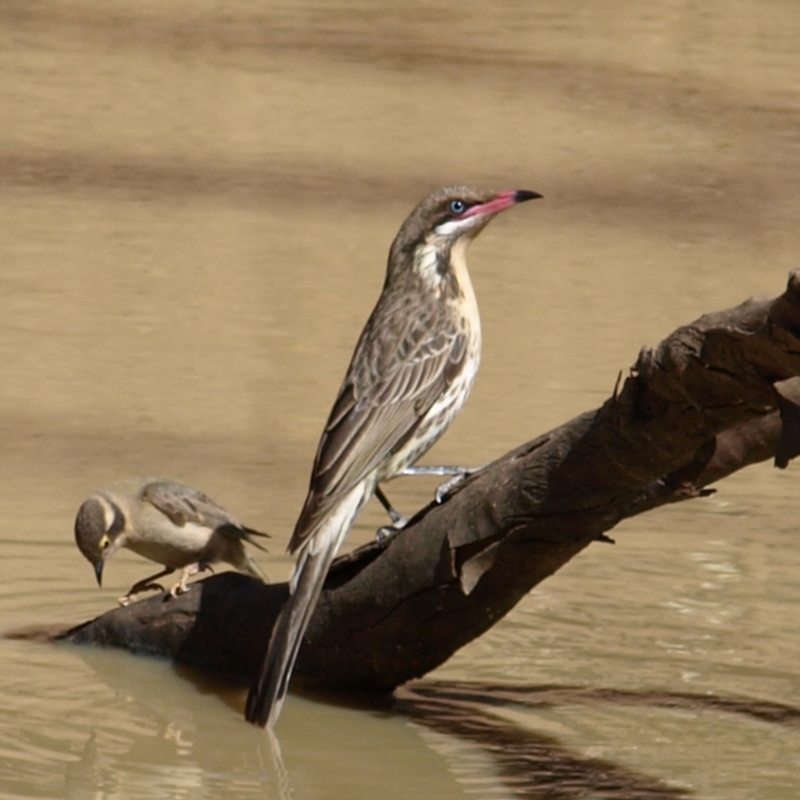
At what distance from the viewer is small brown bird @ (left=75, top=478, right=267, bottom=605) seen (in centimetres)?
677

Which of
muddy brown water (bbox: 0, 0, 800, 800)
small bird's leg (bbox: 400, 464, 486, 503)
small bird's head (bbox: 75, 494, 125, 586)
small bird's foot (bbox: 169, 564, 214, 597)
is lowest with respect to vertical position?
muddy brown water (bbox: 0, 0, 800, 800)

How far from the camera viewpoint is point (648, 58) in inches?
645

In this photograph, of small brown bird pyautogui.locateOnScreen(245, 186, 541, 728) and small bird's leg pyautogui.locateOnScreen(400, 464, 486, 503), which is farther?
small brown bird pyautogui.locateOnScreen(245, 186, 541, 728)

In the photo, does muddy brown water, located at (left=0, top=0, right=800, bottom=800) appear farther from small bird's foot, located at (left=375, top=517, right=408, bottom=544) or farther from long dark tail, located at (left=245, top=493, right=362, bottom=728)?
small bird's foot, located at (left=375, top=517, right=408, bottom=544)

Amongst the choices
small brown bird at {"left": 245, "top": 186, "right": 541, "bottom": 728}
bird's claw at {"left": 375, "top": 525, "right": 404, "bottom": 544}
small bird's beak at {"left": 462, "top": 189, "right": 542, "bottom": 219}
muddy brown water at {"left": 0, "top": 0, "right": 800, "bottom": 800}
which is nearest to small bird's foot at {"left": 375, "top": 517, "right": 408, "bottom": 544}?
bird's claw at {"left": 375, "top": 525, "right": 404, "bottom": 544}

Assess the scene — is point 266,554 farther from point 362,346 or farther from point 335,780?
point 335,780

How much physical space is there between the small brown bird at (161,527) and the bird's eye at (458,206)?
1192 millimetres

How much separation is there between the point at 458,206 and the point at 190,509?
127 cm

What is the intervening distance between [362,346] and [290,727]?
1244 mm

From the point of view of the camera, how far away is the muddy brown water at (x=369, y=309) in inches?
244

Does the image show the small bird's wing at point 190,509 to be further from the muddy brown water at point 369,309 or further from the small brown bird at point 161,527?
the muddy brown water at point 369,309

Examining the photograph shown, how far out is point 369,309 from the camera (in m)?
11.4

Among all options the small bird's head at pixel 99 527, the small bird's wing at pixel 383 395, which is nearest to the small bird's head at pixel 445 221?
the small bird's wing at pixel 383 395

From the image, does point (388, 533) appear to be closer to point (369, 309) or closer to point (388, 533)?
point (388, 533)
